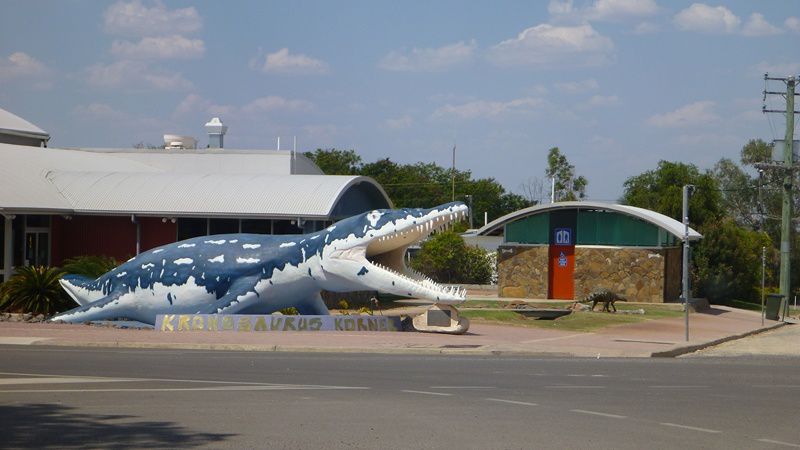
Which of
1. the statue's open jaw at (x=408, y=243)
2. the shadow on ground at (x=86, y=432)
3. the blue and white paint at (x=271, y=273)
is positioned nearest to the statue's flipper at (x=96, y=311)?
the blue and white paint at (x=271, y=273)

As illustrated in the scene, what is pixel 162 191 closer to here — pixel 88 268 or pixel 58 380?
pixel 88 268

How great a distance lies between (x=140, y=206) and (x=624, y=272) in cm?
1704

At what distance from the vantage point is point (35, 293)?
93.1 feet

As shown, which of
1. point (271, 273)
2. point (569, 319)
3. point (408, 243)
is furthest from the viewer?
point (569, 319)

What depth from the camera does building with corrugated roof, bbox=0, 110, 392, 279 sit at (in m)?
34.1

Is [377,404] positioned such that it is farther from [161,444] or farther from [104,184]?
[104,184]

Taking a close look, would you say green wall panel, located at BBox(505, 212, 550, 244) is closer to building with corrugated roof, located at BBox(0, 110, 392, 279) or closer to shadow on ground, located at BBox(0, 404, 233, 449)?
building with corrugated roof, located at BBox(0, 110, 392, 279)

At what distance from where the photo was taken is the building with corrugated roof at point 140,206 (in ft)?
112

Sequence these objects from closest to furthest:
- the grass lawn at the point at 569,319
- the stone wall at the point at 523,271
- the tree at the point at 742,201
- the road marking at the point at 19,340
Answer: the road marking at the point at 19,340 < the grass lawn at the point at 569,319 < the stone wall at the point at 523,271 < the tree at the point at 742,201

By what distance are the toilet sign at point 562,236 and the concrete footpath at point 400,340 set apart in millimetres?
12541

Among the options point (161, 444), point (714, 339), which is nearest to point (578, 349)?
point (714, 339)

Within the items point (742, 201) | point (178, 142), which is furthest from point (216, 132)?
point (742, 201)

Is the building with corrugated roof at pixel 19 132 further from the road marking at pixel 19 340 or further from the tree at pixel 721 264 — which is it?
the tree at pixel 721 264

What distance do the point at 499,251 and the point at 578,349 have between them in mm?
19575
